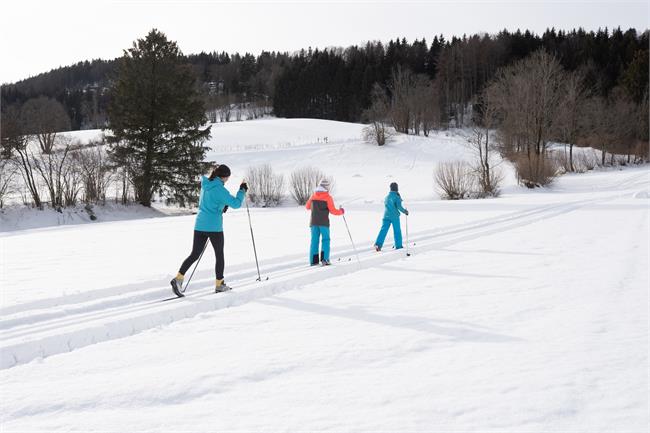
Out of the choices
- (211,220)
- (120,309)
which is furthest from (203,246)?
(120,309)

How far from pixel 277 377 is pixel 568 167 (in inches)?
1822

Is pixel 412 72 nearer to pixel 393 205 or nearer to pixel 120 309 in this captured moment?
pixel 393 205

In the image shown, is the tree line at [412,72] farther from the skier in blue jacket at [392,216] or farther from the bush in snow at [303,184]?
the skier in blue jacket at [392,216]

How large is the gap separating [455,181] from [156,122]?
1766cm

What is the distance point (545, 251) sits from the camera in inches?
389

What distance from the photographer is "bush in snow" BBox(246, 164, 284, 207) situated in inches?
1156

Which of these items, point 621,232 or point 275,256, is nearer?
point 275,256

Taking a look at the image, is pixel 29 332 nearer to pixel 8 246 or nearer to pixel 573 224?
pixel 8 246

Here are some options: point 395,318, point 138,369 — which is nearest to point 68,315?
point 138,369

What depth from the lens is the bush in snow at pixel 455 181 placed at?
26.5m

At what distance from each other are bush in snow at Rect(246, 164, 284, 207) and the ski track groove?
1968cm

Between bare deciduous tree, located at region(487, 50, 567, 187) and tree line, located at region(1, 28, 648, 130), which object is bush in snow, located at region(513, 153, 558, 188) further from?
tree line, located at region(1, 28, 648, 130)

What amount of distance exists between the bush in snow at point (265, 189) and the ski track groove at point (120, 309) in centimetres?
1968

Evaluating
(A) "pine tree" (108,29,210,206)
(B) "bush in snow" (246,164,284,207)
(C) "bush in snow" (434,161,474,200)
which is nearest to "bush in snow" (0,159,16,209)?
(A) "pine tree" (108,29,210,206)
